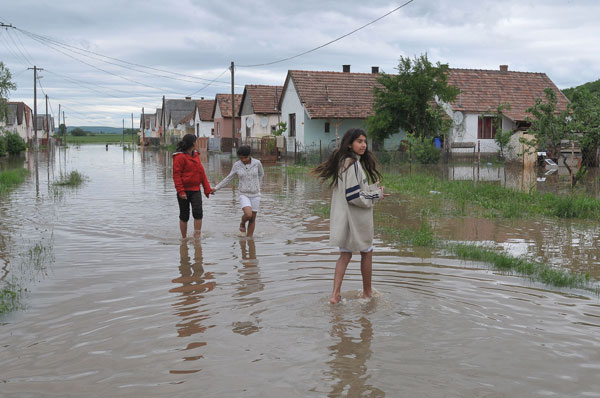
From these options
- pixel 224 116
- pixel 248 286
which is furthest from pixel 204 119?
pixel 248 286

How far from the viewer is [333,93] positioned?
39469 millimetres

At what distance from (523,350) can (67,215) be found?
34.9 ft

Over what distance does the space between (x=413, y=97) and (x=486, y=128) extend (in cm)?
901

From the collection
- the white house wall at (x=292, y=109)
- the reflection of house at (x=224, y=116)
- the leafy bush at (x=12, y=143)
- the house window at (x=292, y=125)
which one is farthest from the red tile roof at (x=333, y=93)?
the leafy bush at (x=12, y=143)

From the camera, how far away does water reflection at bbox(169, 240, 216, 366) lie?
205 inches

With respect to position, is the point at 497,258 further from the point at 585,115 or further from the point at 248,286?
the point at 585,115

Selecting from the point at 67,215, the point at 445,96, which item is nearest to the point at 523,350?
the point at 67,215

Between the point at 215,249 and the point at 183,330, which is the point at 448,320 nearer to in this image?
the point at 183,330

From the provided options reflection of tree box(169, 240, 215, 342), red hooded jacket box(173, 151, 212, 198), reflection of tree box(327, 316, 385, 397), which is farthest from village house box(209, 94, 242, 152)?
reflection of tree box(327, 316, 385, 397)

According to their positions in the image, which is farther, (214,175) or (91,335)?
(214,175)

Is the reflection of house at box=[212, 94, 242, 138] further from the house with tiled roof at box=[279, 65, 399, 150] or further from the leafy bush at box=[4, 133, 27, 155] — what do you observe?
the leafy bush at box=[4, 133, 27, 155]

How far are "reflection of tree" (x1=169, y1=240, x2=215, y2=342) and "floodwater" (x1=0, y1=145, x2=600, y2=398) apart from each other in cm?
2

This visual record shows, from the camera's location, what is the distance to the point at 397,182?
1969cm

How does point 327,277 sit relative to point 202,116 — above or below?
below
